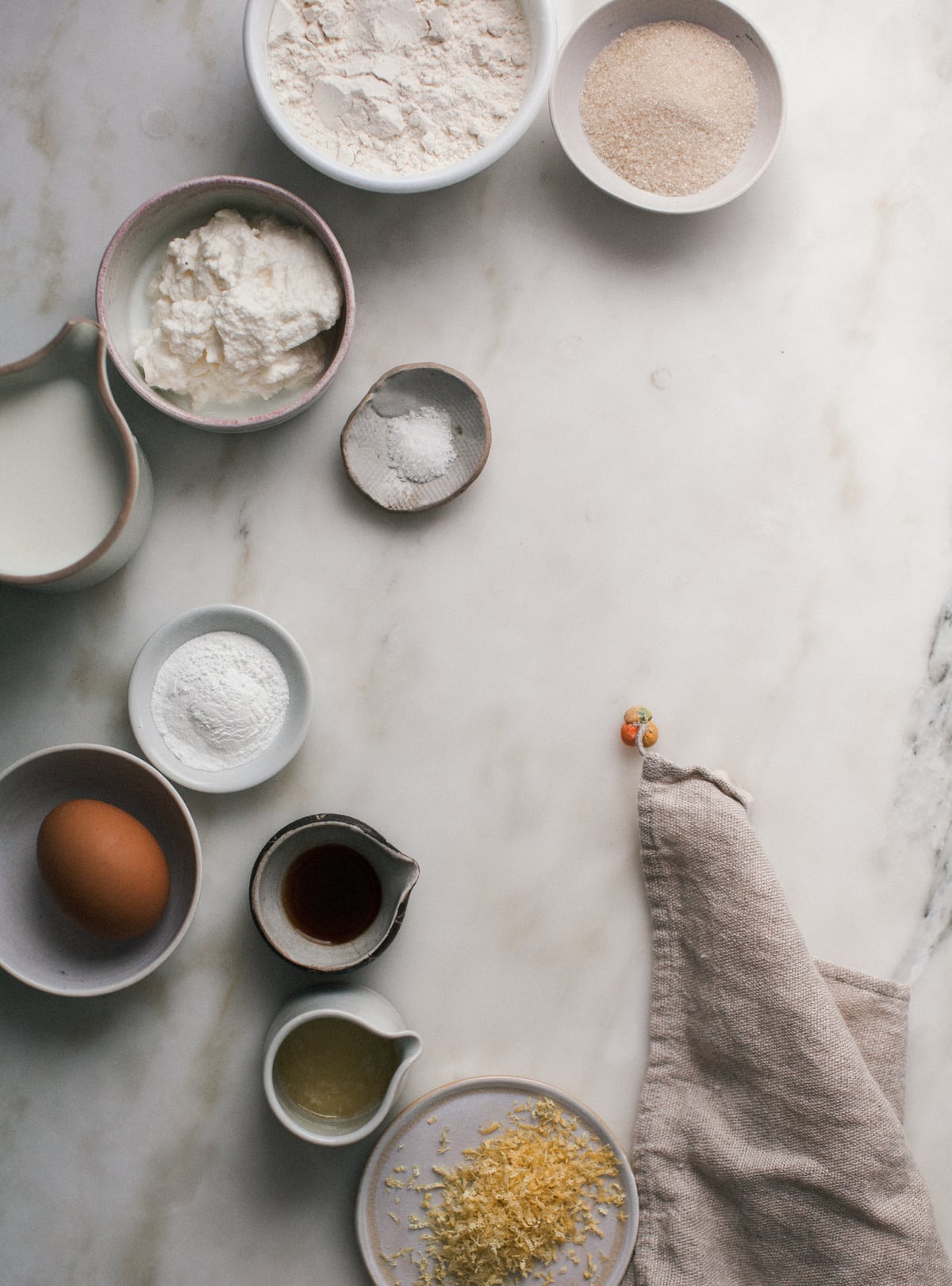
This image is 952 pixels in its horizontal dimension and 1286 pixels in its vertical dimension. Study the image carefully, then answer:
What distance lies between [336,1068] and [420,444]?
3.18 ft

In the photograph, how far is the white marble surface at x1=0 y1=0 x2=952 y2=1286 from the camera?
57.0 inches

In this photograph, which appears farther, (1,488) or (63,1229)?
(63,1229)

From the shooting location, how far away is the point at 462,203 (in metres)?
1.52

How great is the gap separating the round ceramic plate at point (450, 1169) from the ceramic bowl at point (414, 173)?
1.37 meters

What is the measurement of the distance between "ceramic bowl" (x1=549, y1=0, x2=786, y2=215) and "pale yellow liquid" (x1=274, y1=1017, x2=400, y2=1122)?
137 centimetres

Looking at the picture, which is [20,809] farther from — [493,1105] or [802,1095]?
[802,1095]

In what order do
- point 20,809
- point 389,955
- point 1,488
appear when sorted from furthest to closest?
point 389,955 → point 20,809 → point 1,488

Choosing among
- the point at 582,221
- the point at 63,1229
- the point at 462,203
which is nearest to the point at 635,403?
the point at 582,221

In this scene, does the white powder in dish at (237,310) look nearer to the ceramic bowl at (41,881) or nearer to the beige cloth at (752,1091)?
the ceramic bowl at (41,881)

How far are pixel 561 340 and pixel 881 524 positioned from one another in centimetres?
63

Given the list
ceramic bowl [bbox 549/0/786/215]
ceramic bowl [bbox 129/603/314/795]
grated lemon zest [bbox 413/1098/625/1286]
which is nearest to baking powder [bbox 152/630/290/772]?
ceramic bowl [bbox 129/603/314/795]

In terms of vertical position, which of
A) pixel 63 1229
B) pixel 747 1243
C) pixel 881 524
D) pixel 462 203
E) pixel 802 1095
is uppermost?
pixel 462 203

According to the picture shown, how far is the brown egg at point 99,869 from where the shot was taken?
1233 mm

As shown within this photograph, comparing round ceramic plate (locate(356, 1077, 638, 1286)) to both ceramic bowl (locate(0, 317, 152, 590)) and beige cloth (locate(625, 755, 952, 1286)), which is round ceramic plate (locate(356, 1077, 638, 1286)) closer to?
beige cloth (locate(625, 755, 952, 1286))
